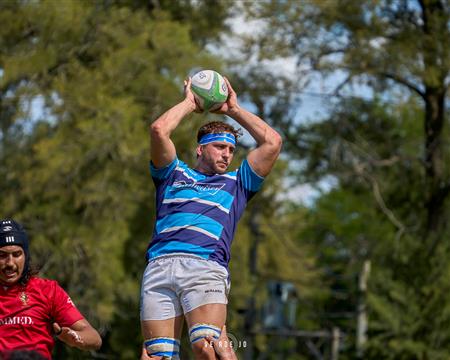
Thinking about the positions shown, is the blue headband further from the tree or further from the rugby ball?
the tree

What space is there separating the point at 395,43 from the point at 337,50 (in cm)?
142

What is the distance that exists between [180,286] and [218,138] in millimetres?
1154

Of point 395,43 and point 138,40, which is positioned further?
point 138,40

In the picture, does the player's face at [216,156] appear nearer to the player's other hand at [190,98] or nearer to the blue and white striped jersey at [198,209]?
the blue and white striped jersey at [198,209]

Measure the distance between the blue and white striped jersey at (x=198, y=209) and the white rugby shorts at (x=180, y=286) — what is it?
8cm

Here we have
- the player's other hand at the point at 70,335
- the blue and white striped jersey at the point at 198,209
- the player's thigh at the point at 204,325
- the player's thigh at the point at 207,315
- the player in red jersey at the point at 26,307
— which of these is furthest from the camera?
the blue and white striped jersey at the point at 198,209

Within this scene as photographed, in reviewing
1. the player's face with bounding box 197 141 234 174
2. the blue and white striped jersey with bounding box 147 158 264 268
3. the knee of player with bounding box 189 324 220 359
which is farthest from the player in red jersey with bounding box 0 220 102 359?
the player's face with bounding box 197 141 234 174

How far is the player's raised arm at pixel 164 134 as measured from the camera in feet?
25.2

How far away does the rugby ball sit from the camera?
7902 mm

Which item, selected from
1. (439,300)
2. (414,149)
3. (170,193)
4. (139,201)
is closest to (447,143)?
(414,149)

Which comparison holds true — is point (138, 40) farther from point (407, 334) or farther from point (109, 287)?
point (407, 334)

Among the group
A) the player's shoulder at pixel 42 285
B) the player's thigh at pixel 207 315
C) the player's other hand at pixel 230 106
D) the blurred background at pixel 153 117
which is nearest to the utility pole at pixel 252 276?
the blurred background at pixel 153 117

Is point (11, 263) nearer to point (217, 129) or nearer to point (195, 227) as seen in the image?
point (195, 227)

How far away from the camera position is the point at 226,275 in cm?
755
